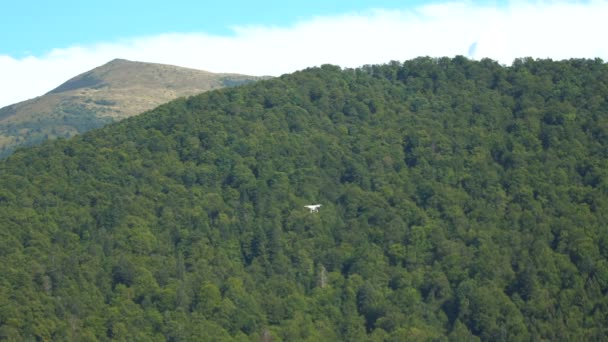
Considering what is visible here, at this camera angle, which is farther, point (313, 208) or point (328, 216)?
point (313, 208)

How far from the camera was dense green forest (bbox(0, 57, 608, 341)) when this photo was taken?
4136 inches

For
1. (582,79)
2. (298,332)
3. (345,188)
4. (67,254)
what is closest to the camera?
(298,332)

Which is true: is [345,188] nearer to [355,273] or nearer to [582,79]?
[355,273]

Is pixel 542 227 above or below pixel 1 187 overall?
below

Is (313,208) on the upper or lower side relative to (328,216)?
upper

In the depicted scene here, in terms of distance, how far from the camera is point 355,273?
117 metres

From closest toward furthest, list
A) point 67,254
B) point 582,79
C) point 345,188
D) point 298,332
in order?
point 298,332
point 67,254
point 345,188
point 582,79

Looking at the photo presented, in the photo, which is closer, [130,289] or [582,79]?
[130,289]

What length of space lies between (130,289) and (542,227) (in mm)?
41635

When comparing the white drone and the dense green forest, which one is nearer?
the dense green forest

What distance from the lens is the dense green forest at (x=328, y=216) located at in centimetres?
10506

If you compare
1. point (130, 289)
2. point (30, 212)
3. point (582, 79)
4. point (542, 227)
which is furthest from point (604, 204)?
point (30, 212)

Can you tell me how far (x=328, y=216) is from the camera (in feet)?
413

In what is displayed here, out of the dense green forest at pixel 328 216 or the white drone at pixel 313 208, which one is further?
the white drone at pixel 313 208
